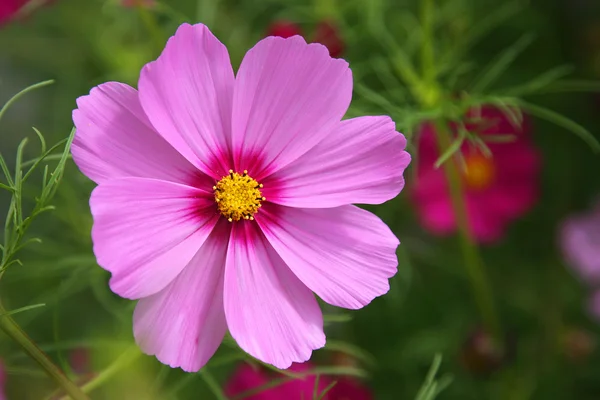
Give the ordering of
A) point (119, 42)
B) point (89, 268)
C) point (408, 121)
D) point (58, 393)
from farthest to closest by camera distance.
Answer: point (119, 42)
point (89, 268)
point (408, 121)
point (58, 393)

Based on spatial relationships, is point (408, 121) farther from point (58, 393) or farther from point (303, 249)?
point (58, 393)

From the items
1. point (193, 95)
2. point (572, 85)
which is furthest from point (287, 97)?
point (572, 85)

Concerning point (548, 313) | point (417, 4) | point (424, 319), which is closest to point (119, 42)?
point (417, 4)

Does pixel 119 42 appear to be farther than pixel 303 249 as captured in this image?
Yes

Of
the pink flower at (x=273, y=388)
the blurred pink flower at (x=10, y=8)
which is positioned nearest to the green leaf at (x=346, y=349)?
the pink flower at (x=273, y=388)

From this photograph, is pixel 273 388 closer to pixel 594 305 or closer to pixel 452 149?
pixel 452 149

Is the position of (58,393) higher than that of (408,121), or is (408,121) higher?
(408,121)
